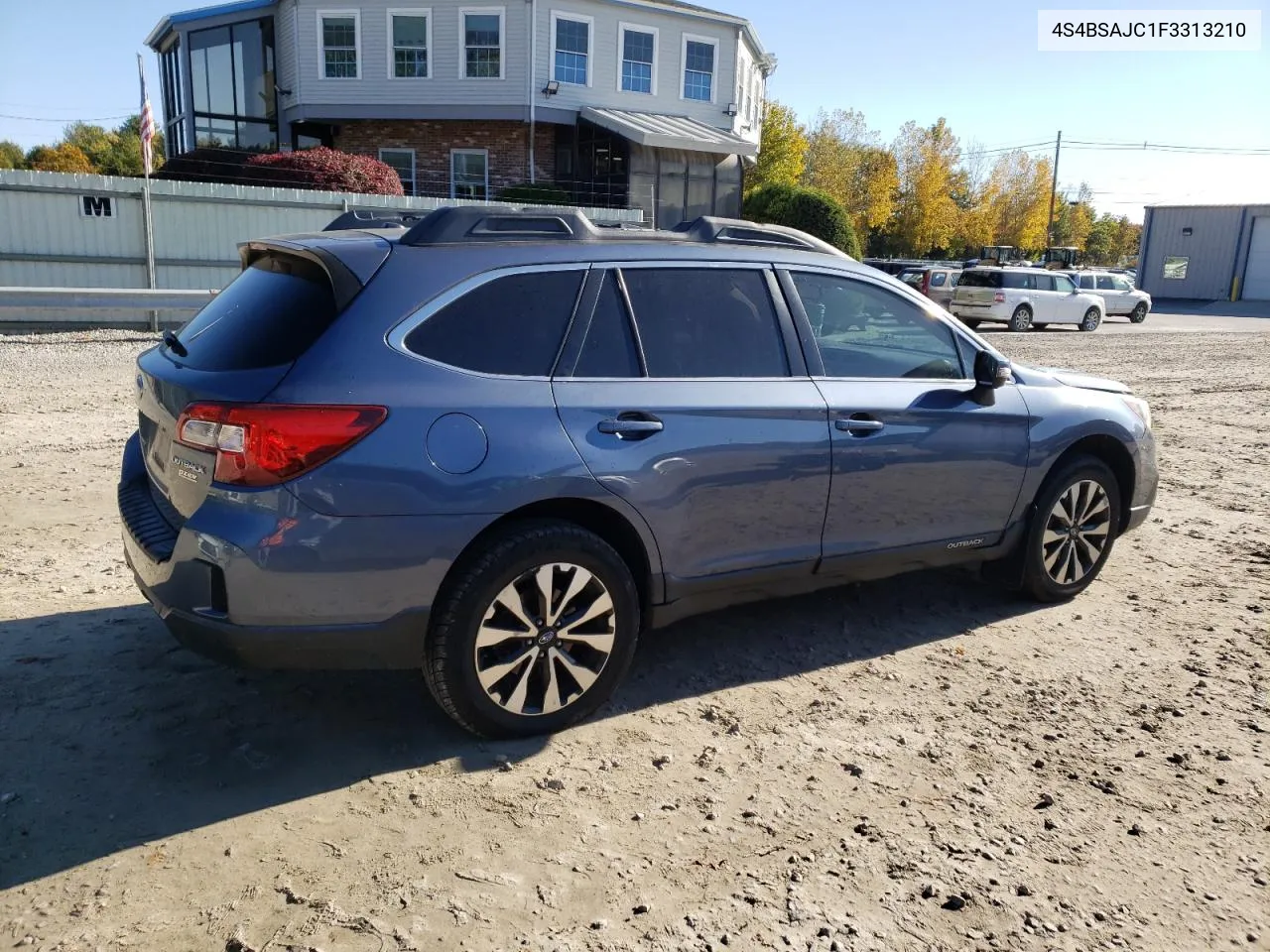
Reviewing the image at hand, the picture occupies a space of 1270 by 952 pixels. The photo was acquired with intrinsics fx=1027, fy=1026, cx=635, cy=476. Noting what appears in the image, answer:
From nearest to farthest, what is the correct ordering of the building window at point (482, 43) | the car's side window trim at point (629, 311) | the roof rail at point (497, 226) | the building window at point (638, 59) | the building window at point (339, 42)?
the roof rail at point (497, 226) < the car's side window trim at point (629, 311) < the building window at point (482, 43) < the building window at point (339, 42) < the building window at point (638, 59)

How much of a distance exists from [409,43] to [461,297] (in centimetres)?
2699

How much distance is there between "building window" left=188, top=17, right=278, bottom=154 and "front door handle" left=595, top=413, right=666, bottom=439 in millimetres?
29254

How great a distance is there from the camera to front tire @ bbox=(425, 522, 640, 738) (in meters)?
3.39

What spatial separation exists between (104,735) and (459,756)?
4.04ft

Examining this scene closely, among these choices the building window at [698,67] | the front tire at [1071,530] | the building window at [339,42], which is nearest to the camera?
the front tire at [1071,530]

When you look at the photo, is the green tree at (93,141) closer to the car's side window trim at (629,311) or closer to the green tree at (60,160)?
the green tree at (60,160)

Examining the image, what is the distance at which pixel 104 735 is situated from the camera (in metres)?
3.55

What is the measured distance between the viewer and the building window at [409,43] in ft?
89.8

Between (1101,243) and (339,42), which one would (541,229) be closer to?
(339,42)

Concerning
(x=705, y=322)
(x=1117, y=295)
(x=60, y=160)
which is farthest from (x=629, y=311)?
(x=60, y=160)

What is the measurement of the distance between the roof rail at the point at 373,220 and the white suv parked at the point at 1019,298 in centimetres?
2243

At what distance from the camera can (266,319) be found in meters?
3.49

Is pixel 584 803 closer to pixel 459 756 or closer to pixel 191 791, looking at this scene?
pixel 459 756

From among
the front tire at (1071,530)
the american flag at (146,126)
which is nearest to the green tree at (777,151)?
the american flag at (146,126)
